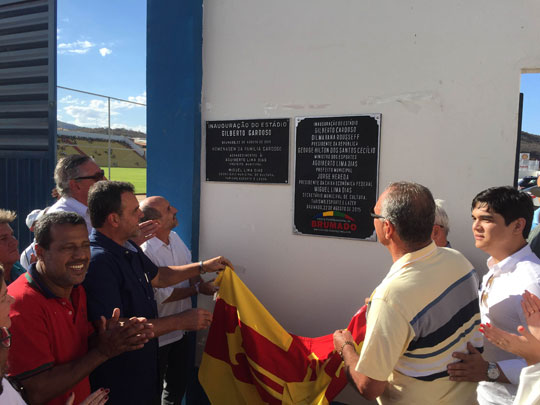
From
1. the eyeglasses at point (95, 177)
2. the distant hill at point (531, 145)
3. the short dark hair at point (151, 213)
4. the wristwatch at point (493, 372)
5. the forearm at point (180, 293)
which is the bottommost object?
the forearm at point (180, 293)

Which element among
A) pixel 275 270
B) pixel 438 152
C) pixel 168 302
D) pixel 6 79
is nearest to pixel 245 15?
pixel 438 152

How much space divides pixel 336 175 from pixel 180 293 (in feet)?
5.24

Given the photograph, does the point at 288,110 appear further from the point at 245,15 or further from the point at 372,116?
the point at 245,15

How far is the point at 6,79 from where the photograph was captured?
5.25 meters

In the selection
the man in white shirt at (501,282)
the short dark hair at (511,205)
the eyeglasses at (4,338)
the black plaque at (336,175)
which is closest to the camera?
the eyeglasses at (4,338)

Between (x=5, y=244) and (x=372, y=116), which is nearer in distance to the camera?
(x=5, y=244)

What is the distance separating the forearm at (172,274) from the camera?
2.84m

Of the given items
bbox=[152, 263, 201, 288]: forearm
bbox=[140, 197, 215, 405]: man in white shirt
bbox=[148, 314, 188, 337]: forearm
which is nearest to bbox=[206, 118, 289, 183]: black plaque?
bbox=[140, 197, 215, 405]: man in white shirt

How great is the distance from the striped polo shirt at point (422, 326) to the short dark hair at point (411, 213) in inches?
2.7

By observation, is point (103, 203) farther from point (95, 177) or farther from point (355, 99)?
point (355, 99)

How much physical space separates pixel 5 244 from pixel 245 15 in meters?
2.64

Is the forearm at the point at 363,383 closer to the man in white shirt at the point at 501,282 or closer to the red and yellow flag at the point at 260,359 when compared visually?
the man in white shirt at the point at 501,282

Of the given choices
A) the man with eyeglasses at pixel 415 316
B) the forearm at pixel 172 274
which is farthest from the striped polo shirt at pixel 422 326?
the forearm at pixel 172 274

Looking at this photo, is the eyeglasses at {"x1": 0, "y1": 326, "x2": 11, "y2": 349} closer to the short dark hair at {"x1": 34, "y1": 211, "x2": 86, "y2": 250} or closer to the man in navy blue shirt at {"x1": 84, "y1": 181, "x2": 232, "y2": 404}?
the short dark hair at {"x1": 34, "y1": 211, "x2": 86, "y2": 250}
